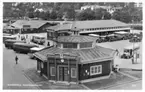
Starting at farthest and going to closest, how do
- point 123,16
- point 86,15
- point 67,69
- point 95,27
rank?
point 123,16 < point 86,15 < point 95,27 < point 67,69

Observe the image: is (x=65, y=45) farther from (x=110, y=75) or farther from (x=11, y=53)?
(x=11, y=53)

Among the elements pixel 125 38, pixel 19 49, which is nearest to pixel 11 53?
pixel 19 49

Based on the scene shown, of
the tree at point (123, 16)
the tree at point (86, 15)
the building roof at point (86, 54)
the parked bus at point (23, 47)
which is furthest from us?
the tree at point (123, 16)

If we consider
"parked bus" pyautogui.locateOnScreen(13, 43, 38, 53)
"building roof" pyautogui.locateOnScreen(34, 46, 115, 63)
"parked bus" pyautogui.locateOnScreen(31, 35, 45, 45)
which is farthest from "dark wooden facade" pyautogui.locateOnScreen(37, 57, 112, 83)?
"parked bus" pyautogui.locateOnScreen(31, 35, 45, 45)

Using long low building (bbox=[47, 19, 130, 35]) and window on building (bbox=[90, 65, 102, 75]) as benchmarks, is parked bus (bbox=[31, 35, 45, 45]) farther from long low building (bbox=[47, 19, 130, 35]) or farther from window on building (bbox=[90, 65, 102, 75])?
window on building (bbox=[90, 65, 102, 75])

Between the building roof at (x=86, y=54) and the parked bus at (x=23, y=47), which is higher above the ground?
the building roof at (x=86, y=54)

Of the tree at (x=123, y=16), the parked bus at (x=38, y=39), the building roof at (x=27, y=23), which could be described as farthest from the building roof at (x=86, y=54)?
the tree at (x=123, y=16)

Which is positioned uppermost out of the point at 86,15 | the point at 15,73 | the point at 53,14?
the point at 53,14

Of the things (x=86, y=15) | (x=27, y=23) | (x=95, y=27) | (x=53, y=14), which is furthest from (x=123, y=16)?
(x=27, y=23)

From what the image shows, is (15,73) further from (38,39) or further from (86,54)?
(38,39)

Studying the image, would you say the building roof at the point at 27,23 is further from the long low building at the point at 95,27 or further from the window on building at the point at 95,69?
the window on building at the point at 95,69

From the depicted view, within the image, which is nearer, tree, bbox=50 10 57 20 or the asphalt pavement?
the asphalt pavement
